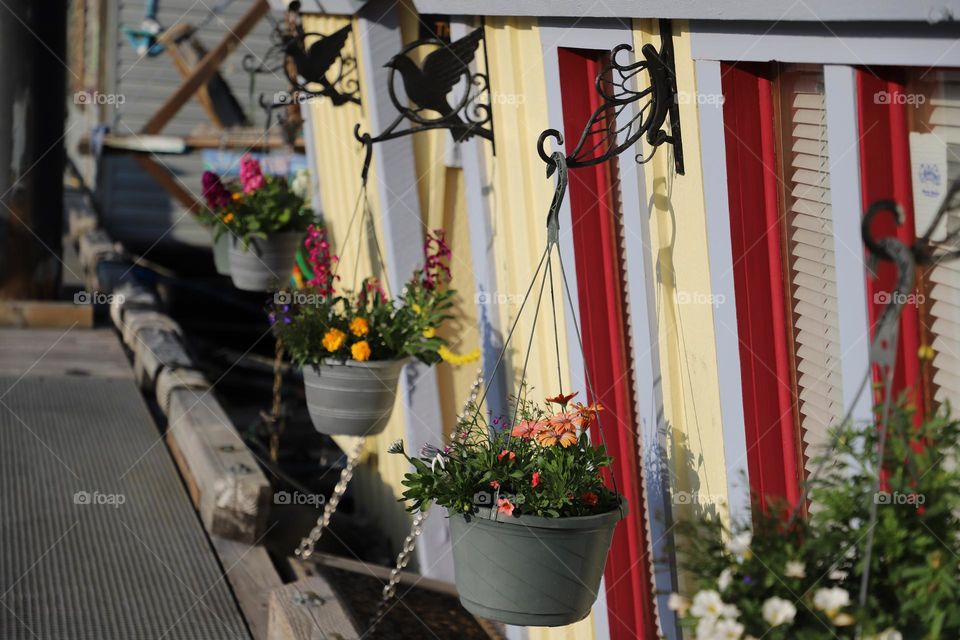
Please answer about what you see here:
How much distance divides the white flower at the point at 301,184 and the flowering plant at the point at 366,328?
226 centimetres

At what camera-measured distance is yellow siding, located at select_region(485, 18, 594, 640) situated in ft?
11.9

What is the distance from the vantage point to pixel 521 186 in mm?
3803

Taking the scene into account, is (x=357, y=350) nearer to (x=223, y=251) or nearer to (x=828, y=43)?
(x=828, y=43)

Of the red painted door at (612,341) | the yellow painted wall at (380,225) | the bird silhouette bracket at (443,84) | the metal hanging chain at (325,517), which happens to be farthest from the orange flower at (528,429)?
the yellow painted wall at (380,225)

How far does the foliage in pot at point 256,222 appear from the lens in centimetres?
601

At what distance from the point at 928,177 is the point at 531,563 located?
3.45 ft

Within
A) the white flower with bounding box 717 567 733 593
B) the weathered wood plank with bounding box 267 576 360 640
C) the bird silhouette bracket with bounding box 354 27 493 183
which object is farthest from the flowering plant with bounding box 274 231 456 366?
the white flower with bounding box 717 567 733 593

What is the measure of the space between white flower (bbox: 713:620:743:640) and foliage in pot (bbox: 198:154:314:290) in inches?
174

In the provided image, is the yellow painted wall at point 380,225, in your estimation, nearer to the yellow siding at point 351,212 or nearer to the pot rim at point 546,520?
the yellow siding at point 351,212

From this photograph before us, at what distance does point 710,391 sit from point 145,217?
11.0m

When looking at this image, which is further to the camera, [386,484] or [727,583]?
[386,484]

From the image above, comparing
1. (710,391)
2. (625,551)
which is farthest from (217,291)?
(710,391)

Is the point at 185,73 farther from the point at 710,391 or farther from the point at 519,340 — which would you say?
the point at 710,391

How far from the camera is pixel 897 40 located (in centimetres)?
194
